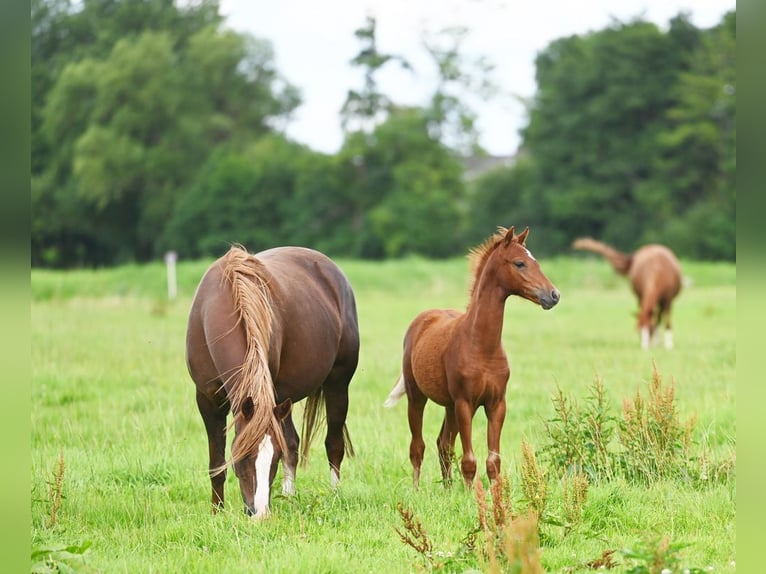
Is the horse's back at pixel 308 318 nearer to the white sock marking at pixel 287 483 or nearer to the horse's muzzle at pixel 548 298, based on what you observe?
the white sock marking at pixel 287 483

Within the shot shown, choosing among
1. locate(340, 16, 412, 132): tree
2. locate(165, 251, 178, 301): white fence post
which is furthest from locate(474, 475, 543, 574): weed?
locate(340, 16, 412, 132): tree

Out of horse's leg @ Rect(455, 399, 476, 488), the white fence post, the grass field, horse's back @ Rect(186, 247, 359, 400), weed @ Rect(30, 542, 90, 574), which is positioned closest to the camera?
weed @ Rect(30, 542, 90, 574)

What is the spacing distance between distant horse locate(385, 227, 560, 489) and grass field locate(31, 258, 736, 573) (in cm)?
31

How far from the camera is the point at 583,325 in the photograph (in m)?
17.4

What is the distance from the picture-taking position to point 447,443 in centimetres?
652

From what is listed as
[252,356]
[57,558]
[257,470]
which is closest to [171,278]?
[252,356]

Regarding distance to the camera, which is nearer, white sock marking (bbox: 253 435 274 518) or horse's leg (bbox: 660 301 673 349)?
white sock marking (bbox: 253 435 274 518)

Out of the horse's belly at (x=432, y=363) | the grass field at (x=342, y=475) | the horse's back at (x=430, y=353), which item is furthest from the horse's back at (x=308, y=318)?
the grass field at (x=342, y=475)

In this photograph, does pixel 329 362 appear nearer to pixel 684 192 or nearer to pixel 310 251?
pixel 310 251

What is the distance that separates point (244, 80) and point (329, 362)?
4568 centimetres

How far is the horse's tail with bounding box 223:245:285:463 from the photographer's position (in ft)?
15.2

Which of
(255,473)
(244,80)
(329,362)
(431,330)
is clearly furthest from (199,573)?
(244,80)

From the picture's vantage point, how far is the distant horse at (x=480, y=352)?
5832 mm

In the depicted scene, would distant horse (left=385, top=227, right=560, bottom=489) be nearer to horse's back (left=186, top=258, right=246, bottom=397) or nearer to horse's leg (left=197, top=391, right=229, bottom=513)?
horse's leg (left=197, top=391, right=229, bottom=513)
